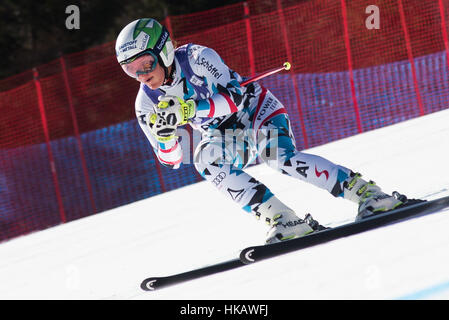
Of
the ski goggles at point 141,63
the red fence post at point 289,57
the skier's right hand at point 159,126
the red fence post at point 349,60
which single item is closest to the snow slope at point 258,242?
the red fence post at point 349,60

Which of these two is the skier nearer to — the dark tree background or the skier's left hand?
the skier's left hand

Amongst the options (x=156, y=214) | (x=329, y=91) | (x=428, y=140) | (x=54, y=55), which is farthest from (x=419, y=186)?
(x=54, y=55)

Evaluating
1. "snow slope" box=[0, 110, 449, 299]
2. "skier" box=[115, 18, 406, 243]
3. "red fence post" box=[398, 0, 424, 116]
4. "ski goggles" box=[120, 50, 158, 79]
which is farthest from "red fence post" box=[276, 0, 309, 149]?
"ski goggles" box=[120, 50, 158, 79]

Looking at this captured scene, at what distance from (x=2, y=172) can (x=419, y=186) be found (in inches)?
284

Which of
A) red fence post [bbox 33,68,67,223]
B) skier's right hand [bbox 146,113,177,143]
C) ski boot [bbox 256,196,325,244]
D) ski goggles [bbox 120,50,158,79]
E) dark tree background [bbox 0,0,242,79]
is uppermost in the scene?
dark tree background [bbox 0,0,242,79]

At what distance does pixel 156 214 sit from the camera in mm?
6766

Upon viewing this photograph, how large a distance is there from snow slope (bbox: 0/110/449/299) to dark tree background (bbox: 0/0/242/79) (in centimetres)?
1107

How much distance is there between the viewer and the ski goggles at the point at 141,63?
143 inches

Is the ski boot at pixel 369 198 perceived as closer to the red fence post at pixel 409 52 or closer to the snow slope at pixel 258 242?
the snow slope at pixel 258 242

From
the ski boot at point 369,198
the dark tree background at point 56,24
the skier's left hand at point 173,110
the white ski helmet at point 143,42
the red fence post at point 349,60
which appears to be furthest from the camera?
the dark tree background at point 56,24

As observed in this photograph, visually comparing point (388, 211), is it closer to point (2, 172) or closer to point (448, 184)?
point (448, 184)

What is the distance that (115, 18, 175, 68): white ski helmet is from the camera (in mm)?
3637

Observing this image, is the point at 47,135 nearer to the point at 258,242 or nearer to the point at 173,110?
the point at 258,242

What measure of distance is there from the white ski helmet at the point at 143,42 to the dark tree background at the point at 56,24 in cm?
1416
